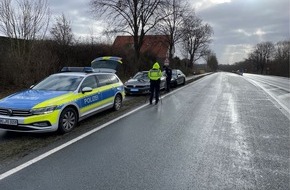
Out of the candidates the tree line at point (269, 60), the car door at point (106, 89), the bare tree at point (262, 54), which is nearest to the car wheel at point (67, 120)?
the car door at point (106, 89)

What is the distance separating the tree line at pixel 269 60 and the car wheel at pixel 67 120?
89.6m

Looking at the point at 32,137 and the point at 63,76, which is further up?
the point at 63,76

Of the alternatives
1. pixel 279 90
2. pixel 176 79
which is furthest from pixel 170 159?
pixel 279 90

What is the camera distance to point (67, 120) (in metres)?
7.71

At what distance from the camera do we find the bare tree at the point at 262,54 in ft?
423

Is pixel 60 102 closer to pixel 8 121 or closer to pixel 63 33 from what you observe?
pixel 8 121

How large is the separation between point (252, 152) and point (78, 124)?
4.82 meters

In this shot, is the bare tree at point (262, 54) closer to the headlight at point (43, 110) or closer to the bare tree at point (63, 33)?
the bare tree at point (63, 33)

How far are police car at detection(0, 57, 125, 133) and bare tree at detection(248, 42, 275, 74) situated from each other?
128 m

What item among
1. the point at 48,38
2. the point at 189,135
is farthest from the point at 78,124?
the point at 48,38

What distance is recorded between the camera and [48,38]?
63.6 feet

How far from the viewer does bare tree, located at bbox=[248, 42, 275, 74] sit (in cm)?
12879

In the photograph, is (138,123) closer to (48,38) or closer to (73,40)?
(48,38)

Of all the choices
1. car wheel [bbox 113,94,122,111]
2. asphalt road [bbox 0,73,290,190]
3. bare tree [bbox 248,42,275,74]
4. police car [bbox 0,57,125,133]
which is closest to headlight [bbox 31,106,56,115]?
police car [bbox 0,57,125,133]
